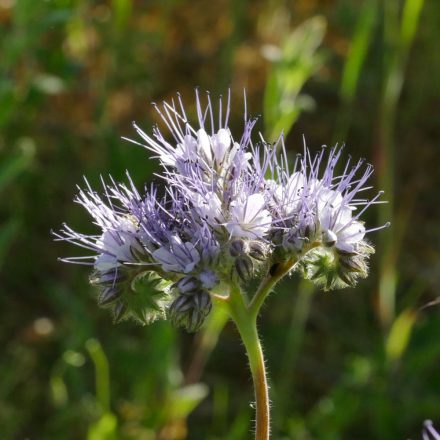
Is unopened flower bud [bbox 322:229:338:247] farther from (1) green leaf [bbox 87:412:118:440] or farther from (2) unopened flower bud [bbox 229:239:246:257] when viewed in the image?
(1) green leaf [bbox 87:412:118:440]

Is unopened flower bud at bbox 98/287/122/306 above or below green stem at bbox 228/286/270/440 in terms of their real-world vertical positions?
above

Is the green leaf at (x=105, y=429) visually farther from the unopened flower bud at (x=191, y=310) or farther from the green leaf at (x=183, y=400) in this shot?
the unopened flower bud at (x=191, y=310)

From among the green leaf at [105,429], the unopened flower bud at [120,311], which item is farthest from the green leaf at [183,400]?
the unopened flower bud at [120,311]

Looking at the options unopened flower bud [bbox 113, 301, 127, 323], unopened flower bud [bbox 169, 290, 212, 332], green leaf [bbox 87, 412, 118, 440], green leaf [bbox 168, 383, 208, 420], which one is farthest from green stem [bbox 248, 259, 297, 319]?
green leaf [bbox 168, 383, 208, 420]

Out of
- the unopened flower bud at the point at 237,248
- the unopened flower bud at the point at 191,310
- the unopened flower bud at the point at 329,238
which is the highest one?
the unopened flower bud at the point at 329,238

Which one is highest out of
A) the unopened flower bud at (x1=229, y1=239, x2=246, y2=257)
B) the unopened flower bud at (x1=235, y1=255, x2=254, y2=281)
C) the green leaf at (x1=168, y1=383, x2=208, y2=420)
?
the unopened flower bud at (x1=229, y1=239, x2=246, y2=257)

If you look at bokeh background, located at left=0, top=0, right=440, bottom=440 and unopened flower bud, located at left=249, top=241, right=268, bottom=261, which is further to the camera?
bokeh background, located at left=0, top=0, right=440, bottom=440

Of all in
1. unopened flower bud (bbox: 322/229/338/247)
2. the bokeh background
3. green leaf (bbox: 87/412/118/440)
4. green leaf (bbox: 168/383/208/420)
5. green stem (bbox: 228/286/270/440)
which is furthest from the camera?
the bokeh background
